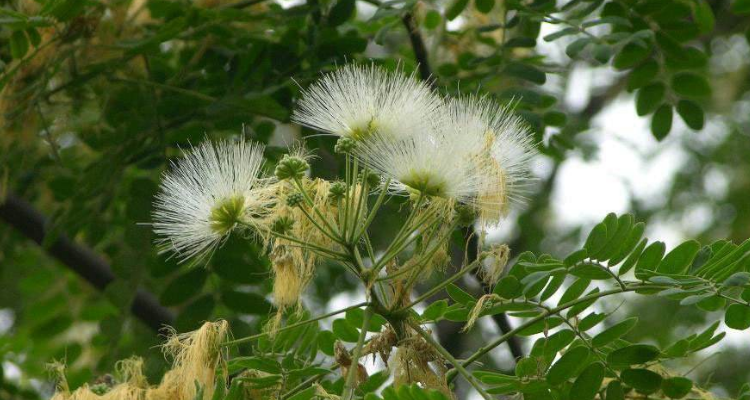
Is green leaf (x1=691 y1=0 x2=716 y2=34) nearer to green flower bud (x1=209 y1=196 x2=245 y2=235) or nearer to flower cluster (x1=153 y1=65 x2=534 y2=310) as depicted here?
flower cluster (x1=153 y1=65 x2=534 y2=310)

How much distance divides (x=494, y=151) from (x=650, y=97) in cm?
148

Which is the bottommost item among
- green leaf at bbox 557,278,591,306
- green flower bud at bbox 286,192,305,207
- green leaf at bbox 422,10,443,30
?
green leaf at bbox 557,278,591,306

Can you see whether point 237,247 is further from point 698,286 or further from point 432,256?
point 698,286

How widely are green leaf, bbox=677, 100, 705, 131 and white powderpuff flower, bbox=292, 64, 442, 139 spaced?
151 cm

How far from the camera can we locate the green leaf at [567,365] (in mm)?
2131

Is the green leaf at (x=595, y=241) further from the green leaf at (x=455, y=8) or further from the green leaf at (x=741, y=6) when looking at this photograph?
the green leaf at (x=741, y=6)

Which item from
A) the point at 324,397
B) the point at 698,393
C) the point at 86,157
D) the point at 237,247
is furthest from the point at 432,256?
the point at 86,157

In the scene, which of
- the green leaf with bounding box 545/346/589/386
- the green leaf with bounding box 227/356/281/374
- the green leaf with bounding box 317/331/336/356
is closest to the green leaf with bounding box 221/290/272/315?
the green leaf with bounding box 317/331/336/356

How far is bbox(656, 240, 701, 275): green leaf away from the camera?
6.94 feet

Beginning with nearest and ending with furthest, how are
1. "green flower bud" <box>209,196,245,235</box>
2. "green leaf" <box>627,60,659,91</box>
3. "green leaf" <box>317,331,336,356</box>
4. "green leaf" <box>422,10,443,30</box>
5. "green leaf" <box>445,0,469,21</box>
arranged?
"green flower bud" <box>209,196,245,235</box> < "green leaf" <box>317,331,336,356</box> < "green leaf" <box>445,0,469,21</box> < "green leaf" <box>627,60,659,91</box> < "green leaf" <box>422,10,443,30</box>

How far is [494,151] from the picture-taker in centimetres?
219

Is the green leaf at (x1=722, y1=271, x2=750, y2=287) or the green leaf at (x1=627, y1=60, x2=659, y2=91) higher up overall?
the green leaf at (x1=627, y1=60, x2=659, y2=91)

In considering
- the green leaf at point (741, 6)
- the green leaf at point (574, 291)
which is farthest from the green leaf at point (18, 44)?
the green leaf at point (741, 6)

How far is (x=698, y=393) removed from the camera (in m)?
2.43
